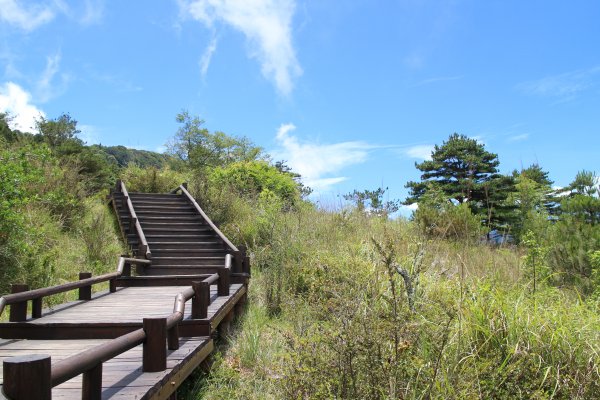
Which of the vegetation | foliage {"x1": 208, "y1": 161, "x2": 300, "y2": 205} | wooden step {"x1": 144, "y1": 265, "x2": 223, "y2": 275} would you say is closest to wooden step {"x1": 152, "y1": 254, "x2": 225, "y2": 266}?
wooden step {"x1": 144, "y1": 265, "x2": 223, "y2": 275}

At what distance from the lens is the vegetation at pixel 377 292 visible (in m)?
3.23

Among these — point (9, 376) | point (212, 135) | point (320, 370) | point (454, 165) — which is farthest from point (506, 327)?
point (212, 135)

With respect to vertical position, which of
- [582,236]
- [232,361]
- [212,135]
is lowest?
[232,361]

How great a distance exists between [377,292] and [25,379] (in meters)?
3.36

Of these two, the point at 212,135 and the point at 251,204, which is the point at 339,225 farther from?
the point at 212,135

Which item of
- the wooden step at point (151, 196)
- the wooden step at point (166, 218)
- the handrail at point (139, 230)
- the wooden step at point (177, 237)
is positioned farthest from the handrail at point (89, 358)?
the wooden step at point (151, 196)

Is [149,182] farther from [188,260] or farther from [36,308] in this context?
[36,308]

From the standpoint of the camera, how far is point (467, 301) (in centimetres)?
414

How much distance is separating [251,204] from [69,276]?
306 inches

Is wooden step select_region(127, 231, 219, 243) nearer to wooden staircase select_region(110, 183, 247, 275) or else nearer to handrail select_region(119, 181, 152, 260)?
wooden staircase select_region(110, 183, 247, 275)

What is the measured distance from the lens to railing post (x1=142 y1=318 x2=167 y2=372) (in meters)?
3.31

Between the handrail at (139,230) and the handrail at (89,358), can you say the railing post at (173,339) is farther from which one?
the handrail at (139,230)

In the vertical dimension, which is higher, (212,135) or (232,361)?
(212,135)

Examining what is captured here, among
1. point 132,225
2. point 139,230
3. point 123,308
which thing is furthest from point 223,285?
point 132,225
